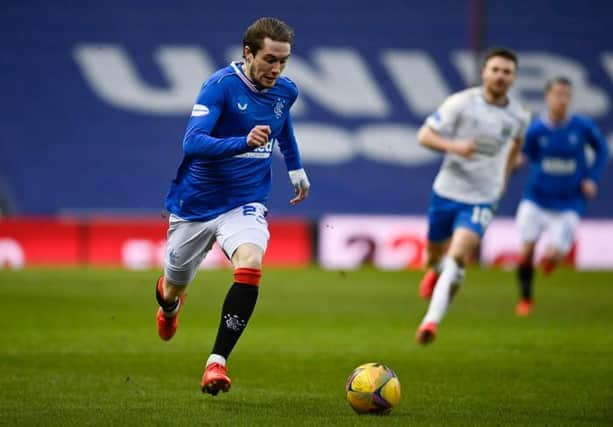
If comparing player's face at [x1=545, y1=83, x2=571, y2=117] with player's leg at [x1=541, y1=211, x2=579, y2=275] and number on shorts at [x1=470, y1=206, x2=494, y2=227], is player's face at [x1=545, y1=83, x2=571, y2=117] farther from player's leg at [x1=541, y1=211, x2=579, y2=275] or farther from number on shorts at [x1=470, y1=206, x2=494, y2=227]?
number on shorts at [x1=470, y1=206, x2=494, y2=227]

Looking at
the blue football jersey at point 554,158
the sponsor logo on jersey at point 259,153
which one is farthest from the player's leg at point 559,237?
the sponsor logo on jersey at point 259,153

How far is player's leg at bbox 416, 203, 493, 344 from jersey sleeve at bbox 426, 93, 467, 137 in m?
0.68

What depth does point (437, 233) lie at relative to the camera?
11859mm

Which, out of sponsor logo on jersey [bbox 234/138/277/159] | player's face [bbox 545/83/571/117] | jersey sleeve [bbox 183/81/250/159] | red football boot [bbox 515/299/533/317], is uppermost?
jersey sleeve [bbox 183/81/250/159]

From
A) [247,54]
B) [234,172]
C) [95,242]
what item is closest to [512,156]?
[234,172]

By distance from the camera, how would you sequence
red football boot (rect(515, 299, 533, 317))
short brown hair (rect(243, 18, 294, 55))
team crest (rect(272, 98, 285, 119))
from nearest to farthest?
short brown hair (rect(243, 18, 294, 55))
team crest (rect(272, 98, 285, 119))
red football boot (rect(515, 299, 533, 317))

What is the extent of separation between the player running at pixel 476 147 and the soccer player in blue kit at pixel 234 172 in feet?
9.29

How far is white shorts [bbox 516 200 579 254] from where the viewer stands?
611 inches

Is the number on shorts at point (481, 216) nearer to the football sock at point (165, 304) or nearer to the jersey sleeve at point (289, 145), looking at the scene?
the jersey sleeve at point (289, 145)

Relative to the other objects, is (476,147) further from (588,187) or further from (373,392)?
(373,392)

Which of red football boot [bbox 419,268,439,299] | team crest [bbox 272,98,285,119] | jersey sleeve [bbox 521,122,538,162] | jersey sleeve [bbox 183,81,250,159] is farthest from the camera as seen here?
jersey sleeve [bbox 521,122,538,162]

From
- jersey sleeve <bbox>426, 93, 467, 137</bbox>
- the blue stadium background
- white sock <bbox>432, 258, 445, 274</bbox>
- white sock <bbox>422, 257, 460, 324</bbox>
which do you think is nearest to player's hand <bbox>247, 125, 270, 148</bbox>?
white sock <bbox>422, 257, 460, 324</bbox>

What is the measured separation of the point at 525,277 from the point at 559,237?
79 cm

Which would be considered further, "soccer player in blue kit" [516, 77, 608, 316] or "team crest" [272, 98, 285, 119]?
"soccer player in blue kit" [516, 77, 608, 316]
